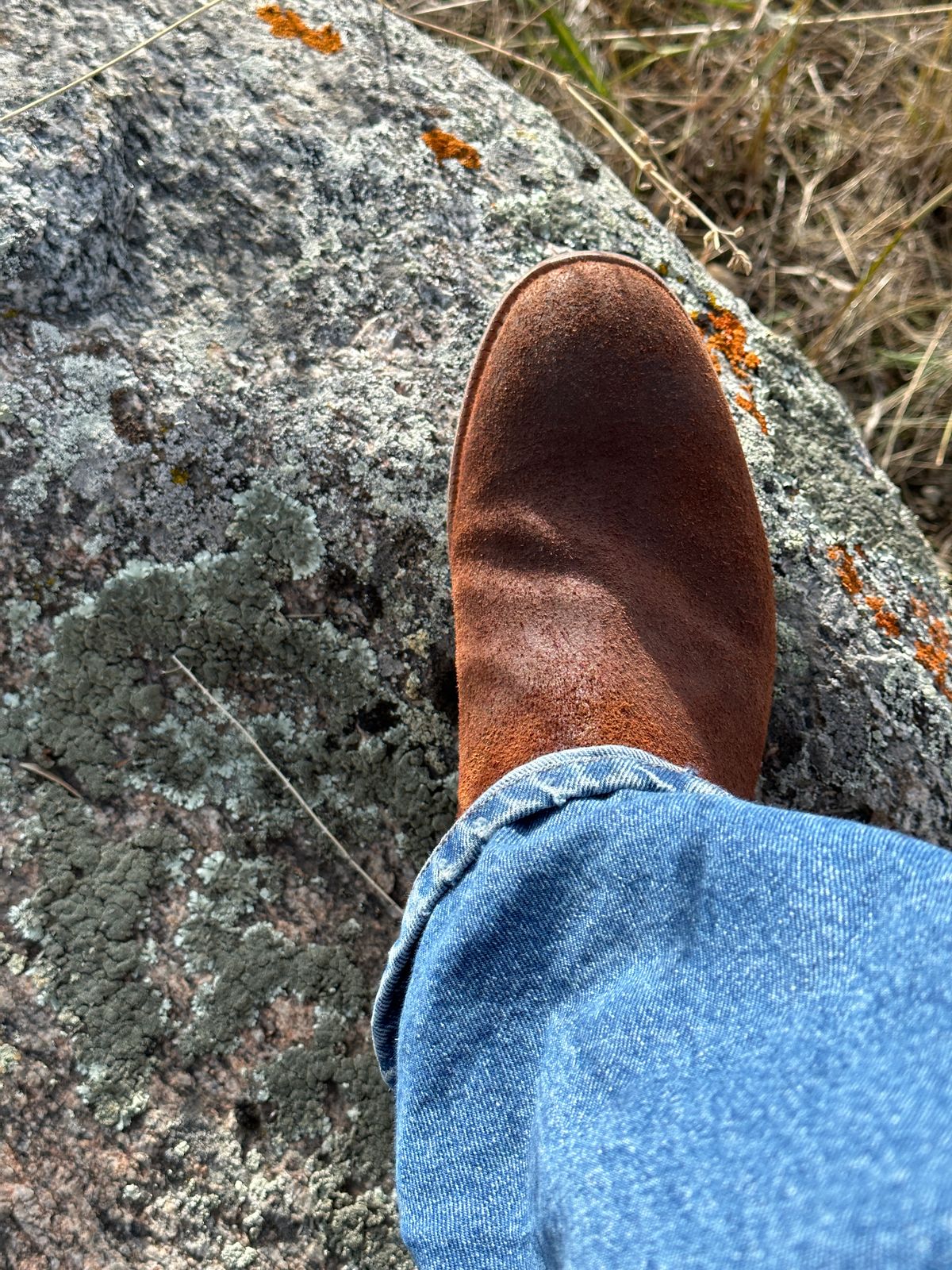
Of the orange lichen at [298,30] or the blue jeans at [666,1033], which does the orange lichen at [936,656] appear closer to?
the blue jeans at [666,1033]

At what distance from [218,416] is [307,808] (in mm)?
526

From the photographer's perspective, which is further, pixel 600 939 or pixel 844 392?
pixel 844 392

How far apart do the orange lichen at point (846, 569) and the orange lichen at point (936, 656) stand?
12 centimetres

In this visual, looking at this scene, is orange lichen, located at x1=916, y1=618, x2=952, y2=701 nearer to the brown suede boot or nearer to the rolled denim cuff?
the brown suede boot

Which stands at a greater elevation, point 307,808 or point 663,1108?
point 663,1108

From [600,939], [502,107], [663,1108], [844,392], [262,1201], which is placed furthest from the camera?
[844,392]

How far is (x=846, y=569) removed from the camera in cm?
134

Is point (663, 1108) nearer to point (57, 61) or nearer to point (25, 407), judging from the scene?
point (25, 407)

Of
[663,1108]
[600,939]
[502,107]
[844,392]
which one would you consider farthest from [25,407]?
[844,392]

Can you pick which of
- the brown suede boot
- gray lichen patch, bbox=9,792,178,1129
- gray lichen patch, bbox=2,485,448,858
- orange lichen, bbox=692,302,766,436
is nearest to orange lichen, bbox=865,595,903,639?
the brown suede boot

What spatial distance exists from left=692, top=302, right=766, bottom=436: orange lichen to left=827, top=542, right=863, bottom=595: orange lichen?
20cm

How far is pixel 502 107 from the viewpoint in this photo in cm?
140

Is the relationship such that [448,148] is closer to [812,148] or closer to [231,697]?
[231,697]

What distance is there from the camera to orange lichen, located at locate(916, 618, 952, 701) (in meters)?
1.34
